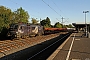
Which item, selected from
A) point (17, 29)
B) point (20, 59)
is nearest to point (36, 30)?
point (17, 29)

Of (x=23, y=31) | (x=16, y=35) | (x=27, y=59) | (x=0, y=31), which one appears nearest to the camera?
(x=27, y=59)

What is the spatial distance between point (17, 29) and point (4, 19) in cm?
1311

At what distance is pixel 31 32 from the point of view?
35.2 m

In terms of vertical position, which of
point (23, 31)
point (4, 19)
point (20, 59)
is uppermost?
point (4, 19)

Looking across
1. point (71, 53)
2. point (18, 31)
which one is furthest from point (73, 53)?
point (18, 31)

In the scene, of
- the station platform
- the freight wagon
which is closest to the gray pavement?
the station platform

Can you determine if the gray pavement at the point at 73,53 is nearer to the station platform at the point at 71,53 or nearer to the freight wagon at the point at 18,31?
the station platform at the point at 71,53

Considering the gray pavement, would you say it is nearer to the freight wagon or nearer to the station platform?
the station platform

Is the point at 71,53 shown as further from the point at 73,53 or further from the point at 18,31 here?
the point at 18,31

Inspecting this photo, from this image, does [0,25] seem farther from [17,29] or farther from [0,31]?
[17,29]

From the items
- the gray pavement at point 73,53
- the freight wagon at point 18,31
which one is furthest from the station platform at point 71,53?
the freight wagon at point 18,31

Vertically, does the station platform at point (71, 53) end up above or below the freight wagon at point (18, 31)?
below

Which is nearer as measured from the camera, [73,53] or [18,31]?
[73,53]

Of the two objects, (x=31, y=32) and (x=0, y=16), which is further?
(x=0, y=16)
